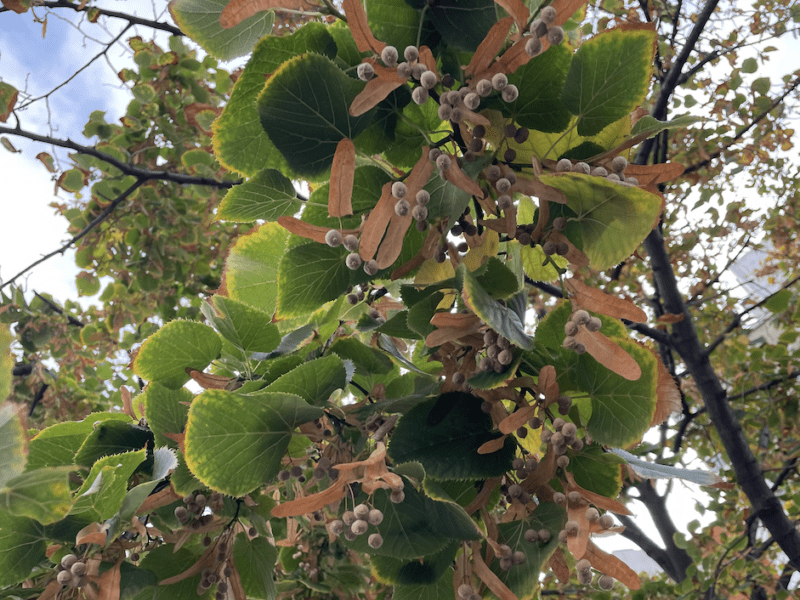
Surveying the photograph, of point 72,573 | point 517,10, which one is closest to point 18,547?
point 72,573

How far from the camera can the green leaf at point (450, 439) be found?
0.42 metres

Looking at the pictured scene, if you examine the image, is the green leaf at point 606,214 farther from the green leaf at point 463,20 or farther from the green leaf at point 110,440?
the green leaf at point 110,440

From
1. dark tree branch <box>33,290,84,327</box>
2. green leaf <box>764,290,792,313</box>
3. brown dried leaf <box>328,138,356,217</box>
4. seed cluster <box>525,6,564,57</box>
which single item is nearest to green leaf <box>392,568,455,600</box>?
brown dried leaf <box>328,138,356,217</box>

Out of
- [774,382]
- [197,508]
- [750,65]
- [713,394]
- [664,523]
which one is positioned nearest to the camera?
[197,508]

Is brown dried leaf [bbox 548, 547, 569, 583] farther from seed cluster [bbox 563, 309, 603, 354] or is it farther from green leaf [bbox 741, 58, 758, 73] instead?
green leaf [bbox 741, 58, 758, 73]

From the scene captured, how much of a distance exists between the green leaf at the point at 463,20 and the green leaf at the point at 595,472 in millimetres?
322

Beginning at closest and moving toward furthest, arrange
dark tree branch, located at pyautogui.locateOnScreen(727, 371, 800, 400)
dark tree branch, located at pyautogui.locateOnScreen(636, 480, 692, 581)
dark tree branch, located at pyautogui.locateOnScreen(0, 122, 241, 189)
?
dark tree branch, located at pyautogui.locateOnScreen(0, 122, 241, 189), dark tree branch, located at pyautogui.locateOnScreen(727, 371, 800, 400), dark tree branch, located at pyautogui.locateOnScreen(636, 480, 692, 581)

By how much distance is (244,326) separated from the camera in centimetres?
49

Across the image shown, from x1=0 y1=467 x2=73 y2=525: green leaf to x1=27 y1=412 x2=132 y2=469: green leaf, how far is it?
164 millimetres

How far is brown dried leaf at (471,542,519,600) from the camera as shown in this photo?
397mm

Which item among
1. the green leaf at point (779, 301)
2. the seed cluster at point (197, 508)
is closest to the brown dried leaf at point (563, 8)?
the seed cluster at point (197, 508)

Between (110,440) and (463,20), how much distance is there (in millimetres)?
447

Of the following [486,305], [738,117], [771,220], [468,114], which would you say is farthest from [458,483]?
[771,220]

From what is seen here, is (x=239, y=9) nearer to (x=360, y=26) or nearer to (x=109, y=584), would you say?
(x=360, y=26)
